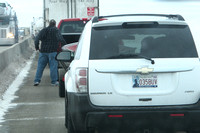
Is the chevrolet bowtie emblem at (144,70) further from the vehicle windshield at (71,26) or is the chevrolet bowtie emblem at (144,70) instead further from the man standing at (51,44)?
the vehicle windshield at (71,26)

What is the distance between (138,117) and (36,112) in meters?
4.48

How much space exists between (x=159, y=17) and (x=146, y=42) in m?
0.68

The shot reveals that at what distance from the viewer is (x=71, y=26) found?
1881 cm

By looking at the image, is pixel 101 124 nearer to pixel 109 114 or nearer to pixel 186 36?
pixel 109 114

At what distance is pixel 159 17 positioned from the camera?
7184 millimetres

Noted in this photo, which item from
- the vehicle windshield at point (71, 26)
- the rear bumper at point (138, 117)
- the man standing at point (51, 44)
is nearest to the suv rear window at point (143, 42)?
the rear bumper at point (138, 117)

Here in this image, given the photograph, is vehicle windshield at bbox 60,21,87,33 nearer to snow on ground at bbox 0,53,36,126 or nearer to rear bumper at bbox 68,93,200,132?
snow on ground at bbox 0,53,36,126

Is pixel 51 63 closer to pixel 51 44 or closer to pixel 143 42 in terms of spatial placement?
pixel 51 44

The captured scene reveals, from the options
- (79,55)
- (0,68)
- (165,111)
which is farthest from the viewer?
(0,68)

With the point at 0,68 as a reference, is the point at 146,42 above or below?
above

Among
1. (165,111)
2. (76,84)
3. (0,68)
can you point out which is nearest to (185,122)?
(165,111)

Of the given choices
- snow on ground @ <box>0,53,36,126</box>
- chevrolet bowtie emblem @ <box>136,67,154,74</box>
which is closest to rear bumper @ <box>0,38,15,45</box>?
snow on ground @ <box>0,53,36,126</box>

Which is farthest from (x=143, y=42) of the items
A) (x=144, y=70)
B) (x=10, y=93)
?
(x=10, y=93)

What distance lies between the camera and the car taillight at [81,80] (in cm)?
651
